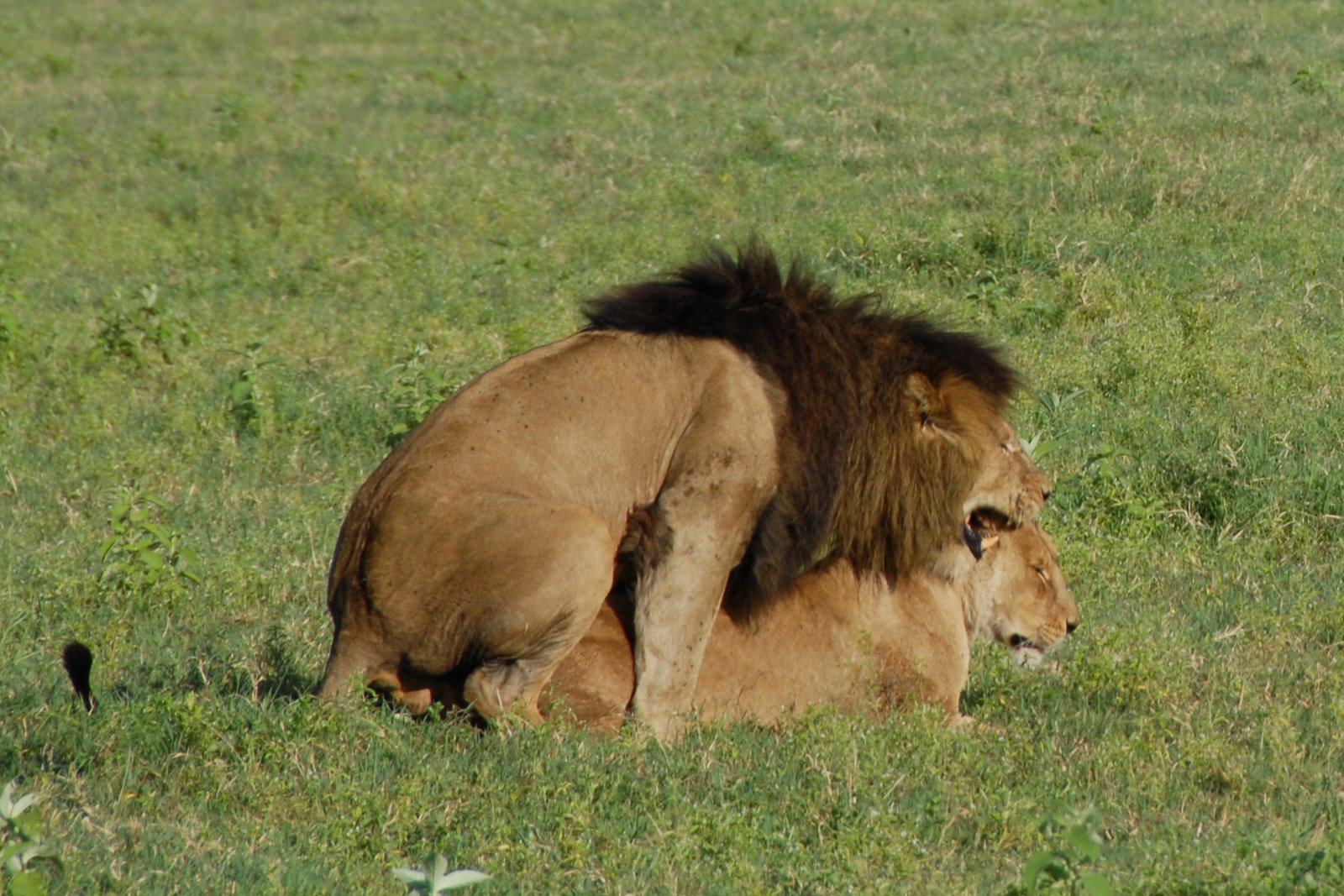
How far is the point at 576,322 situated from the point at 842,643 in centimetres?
463

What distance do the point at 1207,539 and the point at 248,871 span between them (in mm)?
4421

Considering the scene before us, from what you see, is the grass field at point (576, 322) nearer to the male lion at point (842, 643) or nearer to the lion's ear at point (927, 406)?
the male lion at point (842, 643)

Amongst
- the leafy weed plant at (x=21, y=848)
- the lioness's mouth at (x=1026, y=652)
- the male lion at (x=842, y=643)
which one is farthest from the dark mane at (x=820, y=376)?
the leafy weed plant at (x=21, y=848)

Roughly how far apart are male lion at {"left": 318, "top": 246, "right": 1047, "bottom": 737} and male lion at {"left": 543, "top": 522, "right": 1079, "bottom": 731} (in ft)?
0.32

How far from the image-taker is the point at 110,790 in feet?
15.9

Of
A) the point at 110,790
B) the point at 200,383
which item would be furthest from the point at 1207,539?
the point at 200,383

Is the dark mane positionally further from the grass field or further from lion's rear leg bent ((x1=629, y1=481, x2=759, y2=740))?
the grass field

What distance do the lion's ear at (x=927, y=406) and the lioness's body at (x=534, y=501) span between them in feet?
1.75

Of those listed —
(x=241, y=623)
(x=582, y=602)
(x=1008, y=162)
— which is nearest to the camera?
(x=582, y=602)

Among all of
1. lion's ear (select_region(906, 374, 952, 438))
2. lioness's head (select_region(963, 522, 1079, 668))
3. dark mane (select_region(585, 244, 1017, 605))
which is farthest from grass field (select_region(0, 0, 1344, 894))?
lion's ear (select_region(906, 374, 952, 438))

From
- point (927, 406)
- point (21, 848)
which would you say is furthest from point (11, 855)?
point (927, 406)

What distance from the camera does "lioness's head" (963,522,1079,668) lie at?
6113 mm

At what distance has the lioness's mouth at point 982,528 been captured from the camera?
19.9 ft

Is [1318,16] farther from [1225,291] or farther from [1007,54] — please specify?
[1225,291]
